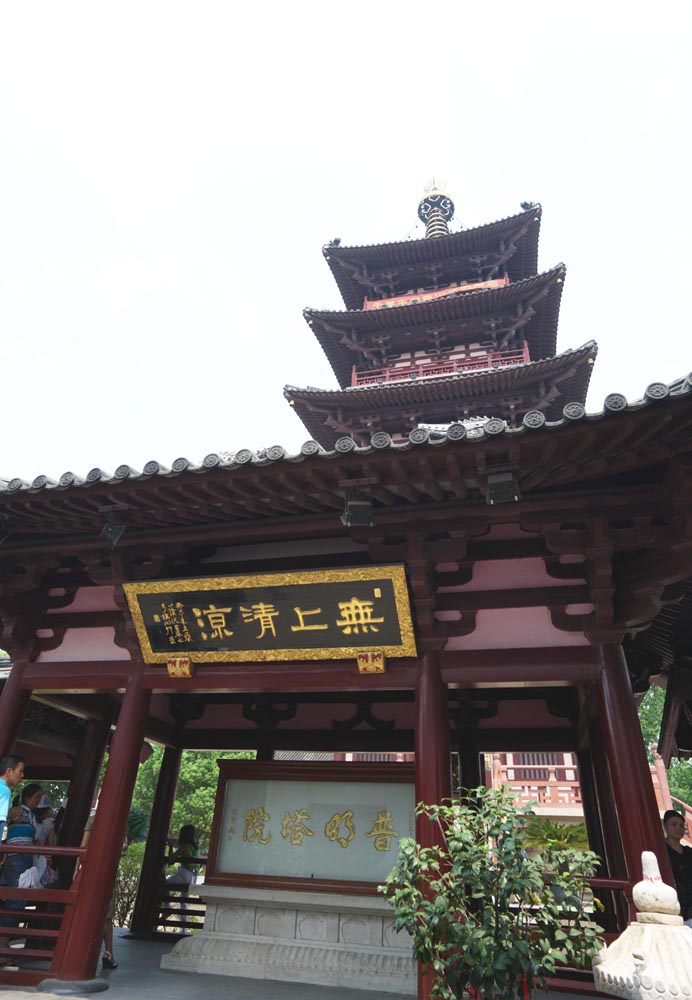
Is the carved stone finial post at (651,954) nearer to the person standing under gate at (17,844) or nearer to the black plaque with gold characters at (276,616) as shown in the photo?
the black plaque with gold characters at (276,616)

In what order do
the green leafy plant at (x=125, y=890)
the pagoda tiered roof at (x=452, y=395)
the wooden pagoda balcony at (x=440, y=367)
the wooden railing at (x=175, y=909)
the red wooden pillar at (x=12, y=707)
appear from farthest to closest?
1. the wooden pagoda balcony at (x=440, y=367)
2. the pagoda tiered roof at (x=452, y=395)
3. the green leafy plant at (x=125, y=890)
4. the wooden railing at (x=175, y=909)
5. the red wooden pillar at (x=12, y=707)

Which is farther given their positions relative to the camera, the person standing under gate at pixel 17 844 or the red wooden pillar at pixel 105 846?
the person standing under gate at pixel 17 844

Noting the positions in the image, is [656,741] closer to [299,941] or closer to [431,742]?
[299,941]

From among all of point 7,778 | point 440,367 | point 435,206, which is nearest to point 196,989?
point 7,778

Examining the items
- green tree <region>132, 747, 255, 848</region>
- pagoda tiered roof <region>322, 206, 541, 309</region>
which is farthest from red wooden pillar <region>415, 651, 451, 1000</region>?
green tree <region>132, 747, 255, 848</region>

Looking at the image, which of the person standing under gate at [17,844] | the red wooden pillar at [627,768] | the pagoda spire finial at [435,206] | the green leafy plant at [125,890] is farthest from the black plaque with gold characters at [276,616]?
the pagoda spire finial at [435,206]

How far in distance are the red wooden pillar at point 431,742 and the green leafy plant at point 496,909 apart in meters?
1.59

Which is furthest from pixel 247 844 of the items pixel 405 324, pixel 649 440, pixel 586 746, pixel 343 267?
pixel 343 267

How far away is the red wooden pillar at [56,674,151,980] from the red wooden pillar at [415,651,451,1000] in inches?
117

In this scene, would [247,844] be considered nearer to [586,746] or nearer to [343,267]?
[586,746]

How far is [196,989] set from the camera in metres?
5.79

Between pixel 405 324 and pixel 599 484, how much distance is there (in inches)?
438

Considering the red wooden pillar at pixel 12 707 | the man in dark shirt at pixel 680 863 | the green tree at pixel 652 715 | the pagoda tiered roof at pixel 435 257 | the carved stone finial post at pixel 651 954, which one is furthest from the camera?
the green tree at pixel 652 715

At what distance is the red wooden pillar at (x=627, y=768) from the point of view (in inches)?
190
